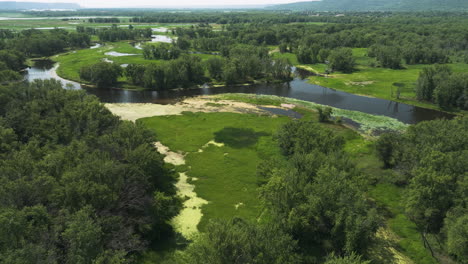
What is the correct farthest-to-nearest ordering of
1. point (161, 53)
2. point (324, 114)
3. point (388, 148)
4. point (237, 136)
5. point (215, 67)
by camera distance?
point (161, 53)
point (215, 67)
point (324, 114)
point (237, 136)
point (388, 148)

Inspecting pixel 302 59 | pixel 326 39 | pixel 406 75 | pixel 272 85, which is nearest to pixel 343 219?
pixel 272 85

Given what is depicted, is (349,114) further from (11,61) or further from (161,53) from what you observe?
(11,61)

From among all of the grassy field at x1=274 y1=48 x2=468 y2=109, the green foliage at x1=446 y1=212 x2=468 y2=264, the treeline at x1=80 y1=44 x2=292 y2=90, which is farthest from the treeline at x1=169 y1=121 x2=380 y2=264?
the treeline at x1=80 y1=44 x2=292 y2=90

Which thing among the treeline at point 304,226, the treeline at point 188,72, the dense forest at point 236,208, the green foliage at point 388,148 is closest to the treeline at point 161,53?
the treeline at point 188,72

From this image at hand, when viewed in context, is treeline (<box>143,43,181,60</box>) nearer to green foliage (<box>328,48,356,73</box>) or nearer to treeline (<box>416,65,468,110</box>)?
green foliage (<box>328,48,356,73</box>)

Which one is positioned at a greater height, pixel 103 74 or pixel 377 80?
pixel 103 74

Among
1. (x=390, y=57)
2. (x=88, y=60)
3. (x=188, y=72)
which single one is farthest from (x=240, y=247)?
(x=88, y=60)

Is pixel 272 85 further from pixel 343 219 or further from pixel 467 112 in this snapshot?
pixel 343 219

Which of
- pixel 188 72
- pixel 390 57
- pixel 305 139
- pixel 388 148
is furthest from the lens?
pixel 390 57
